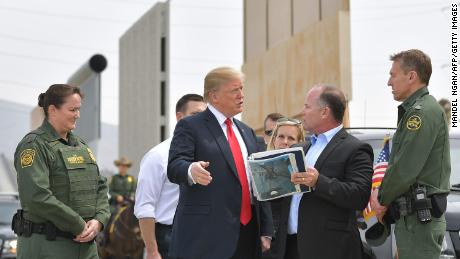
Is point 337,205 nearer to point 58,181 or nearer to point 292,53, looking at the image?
point 58,181

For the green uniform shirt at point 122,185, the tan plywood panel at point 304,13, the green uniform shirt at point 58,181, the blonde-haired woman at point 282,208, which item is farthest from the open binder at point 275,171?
the tan plywood panel at point 304,13

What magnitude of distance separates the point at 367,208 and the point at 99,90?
38.6 feet

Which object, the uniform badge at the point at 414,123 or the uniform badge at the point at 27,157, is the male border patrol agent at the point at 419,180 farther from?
the uniform badge at the point at 27,157

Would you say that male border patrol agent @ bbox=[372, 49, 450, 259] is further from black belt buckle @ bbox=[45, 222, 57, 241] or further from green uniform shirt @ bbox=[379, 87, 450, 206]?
black belt buckle @ bbox=[45, 222, 57, 241]

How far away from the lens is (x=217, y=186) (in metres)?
5.47

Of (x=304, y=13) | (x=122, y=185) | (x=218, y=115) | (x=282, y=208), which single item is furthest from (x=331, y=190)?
(x=304, y=13)

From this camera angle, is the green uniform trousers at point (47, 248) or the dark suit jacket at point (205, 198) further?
the green uniform trousers at point (47, 248)

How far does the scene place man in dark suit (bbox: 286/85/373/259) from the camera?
545 centimetres

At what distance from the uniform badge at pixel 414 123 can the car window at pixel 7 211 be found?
12.5 metres

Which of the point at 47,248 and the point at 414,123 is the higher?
the point at 414,123

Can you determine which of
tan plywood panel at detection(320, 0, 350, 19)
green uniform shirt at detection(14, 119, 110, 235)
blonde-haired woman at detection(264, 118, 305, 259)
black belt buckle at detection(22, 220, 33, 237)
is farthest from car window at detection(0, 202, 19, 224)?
black belt buckle at detection(22, 220, 33, 237)

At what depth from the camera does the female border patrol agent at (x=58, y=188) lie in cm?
592

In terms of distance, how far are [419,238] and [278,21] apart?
1802 cm

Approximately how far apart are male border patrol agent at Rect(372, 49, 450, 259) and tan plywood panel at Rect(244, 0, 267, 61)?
1858cm
